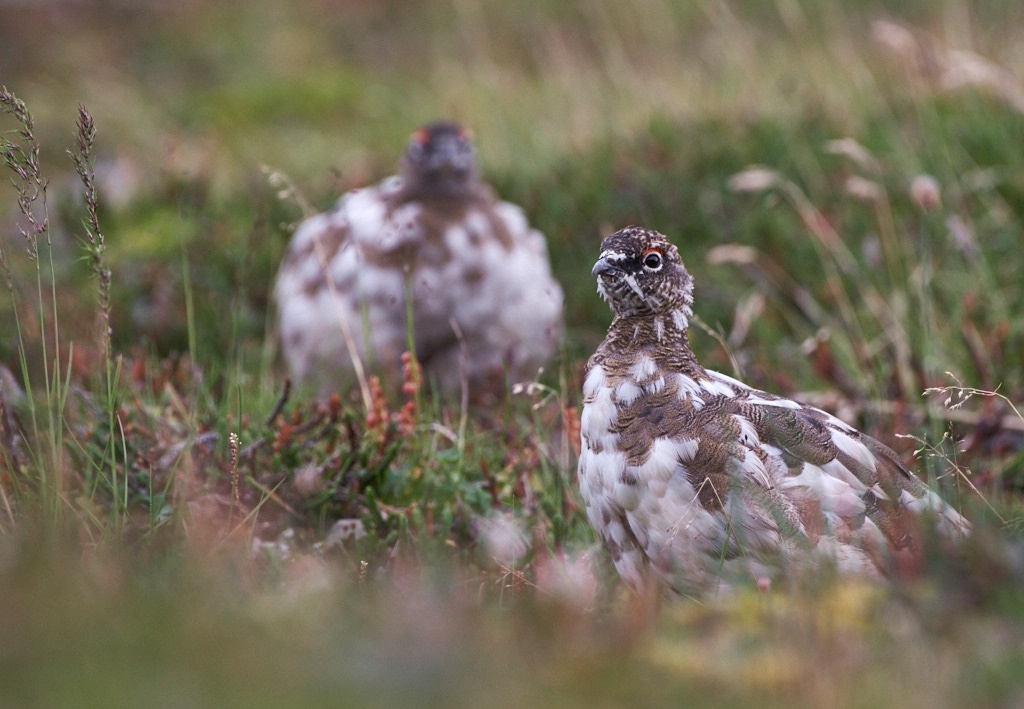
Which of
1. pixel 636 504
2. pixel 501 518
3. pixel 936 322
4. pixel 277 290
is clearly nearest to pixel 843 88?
pixel 936 322

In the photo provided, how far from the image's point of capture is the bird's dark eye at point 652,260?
3266 millimetres

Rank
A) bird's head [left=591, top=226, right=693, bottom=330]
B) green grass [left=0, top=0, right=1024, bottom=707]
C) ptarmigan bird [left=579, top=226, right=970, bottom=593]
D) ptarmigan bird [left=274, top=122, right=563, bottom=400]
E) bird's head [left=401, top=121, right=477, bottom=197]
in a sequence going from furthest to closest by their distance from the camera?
bird's head [left=401, top=121, right=477, bottom=197], ptarmigan bird [left=274, top=122, right=563, bottom=400], bird's head [left=591, top=226, right=693, bottom=330], ptarmigan bird [left=579, top=226, right=970, bottom=593], green grass [left=0, top=0, right=1024, bottom=707]

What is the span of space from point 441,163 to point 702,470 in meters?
3.30

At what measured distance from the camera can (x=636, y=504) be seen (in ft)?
9.88

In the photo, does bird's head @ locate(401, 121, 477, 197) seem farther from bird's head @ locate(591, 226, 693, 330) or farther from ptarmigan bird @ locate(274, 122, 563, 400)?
bird's head @ locate(591, 226, 693, 330)

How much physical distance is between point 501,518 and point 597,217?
3.58m

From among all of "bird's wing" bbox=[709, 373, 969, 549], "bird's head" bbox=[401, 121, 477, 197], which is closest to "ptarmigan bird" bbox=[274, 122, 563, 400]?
"bird's head" bbox=[401, 121, 477, 197]

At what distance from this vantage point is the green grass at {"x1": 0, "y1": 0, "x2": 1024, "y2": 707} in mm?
1979

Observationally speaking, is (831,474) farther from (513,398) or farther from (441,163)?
(441,163)

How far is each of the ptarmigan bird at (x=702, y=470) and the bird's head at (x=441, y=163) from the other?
280 cm

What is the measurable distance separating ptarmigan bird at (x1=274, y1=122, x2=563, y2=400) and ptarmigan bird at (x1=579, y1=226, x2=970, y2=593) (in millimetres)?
2255

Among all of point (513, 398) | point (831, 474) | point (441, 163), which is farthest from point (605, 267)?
point (441, 163)

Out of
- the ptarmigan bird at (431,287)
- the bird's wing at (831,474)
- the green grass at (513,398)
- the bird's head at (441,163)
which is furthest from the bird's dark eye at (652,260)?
the bird's head at (441,163)

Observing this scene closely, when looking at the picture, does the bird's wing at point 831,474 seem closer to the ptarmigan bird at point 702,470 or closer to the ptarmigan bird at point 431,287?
the ptarmigan bird at point 702,470
